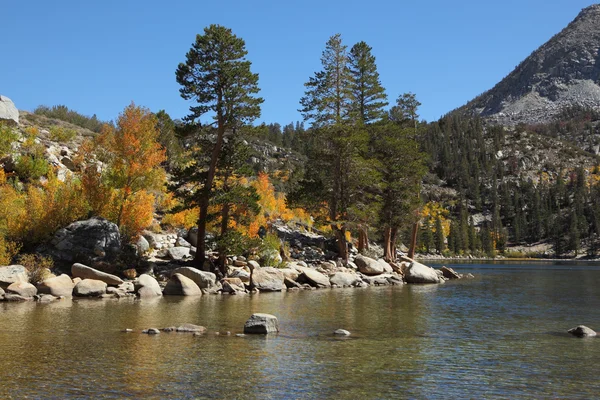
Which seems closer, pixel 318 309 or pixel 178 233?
pixel 318 309

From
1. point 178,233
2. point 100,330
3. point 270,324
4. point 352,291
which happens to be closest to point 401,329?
point 270,324

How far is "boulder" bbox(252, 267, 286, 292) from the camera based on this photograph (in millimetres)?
31578

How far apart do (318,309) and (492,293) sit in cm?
1540

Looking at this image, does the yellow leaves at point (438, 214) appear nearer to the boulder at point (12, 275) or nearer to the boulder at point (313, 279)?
the boulder at point (313, 279)

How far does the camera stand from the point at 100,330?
16.9 m

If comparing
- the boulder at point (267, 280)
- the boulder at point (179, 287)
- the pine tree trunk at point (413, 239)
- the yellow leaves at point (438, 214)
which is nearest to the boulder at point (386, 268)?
the pine tree trunk at point (413, 239)

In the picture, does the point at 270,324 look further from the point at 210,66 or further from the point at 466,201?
the point at 466,201

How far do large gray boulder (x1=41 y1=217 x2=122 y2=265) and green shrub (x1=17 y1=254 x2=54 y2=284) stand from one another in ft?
3.18

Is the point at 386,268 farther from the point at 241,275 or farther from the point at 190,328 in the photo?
the point at 190,328

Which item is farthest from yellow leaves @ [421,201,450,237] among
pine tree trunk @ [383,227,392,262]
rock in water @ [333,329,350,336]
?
rock in water @ [333,329,350,336]

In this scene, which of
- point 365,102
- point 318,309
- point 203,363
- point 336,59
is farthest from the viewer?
point 365,102

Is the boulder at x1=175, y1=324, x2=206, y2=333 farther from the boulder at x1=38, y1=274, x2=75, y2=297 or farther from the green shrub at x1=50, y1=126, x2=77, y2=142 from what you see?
the green shrub at x1=50, y1=126, x2=77, y2=142

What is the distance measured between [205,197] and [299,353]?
810 inches

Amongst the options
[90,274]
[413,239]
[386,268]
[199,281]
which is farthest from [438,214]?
[90,274]
